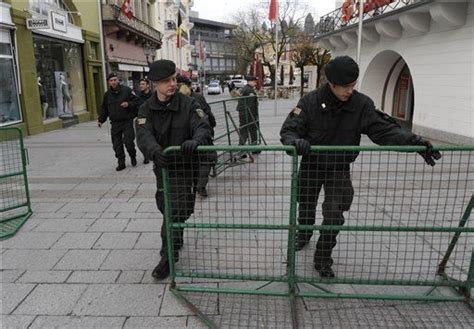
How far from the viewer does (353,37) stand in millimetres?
15109

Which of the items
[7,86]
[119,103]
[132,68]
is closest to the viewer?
[119,103]

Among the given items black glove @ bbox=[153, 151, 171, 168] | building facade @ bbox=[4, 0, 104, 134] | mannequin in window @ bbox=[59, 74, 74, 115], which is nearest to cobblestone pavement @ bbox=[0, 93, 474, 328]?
black glove @ bbox=[153, 151, 171, 168]

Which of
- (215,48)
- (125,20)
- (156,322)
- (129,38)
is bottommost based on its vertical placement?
(156,322)

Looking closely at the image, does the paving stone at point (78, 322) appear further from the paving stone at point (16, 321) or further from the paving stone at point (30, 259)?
the paving stone at point (30, 259)

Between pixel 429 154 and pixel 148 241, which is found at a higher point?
pixel 429 154

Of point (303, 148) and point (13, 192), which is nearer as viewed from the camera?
point (303, 148)

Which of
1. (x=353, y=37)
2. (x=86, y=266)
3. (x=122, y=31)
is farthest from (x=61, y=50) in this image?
(x=86, y=266)

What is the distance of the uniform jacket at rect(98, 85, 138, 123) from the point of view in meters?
7.48

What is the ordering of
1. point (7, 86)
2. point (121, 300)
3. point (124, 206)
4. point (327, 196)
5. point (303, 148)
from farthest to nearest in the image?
1. point (7, 86)
2. point (124, 206)
3. point (327, 196)
4. point (121, 300)
5. point (303, 148)

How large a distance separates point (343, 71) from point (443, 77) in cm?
862

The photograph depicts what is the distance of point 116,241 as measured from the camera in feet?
14.0

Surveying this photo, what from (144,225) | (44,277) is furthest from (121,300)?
(144,225)

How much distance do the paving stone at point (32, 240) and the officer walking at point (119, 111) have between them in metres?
3.39

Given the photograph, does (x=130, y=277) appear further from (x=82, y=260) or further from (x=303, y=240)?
(x=303, y=240)
